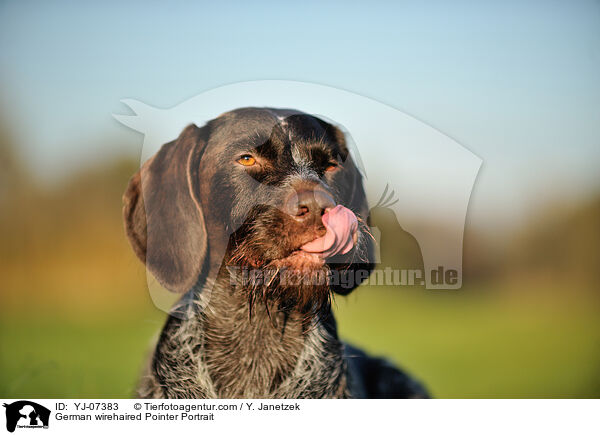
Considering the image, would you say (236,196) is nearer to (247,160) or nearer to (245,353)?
(247,160)

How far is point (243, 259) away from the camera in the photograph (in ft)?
9.10

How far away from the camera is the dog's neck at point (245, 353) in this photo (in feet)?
9.68

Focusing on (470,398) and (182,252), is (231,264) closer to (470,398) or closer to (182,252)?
(182,252)

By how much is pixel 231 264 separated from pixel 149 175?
2.28ft

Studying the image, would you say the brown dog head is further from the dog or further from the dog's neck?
the dog's neck

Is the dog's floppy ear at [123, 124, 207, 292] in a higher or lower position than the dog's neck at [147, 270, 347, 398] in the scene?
higher

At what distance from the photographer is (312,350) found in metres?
3.02

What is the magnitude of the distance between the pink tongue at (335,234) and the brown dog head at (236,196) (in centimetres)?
3

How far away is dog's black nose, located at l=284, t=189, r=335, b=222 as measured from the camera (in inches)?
96.3

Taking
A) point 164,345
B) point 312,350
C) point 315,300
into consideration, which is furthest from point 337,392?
point 164,345
